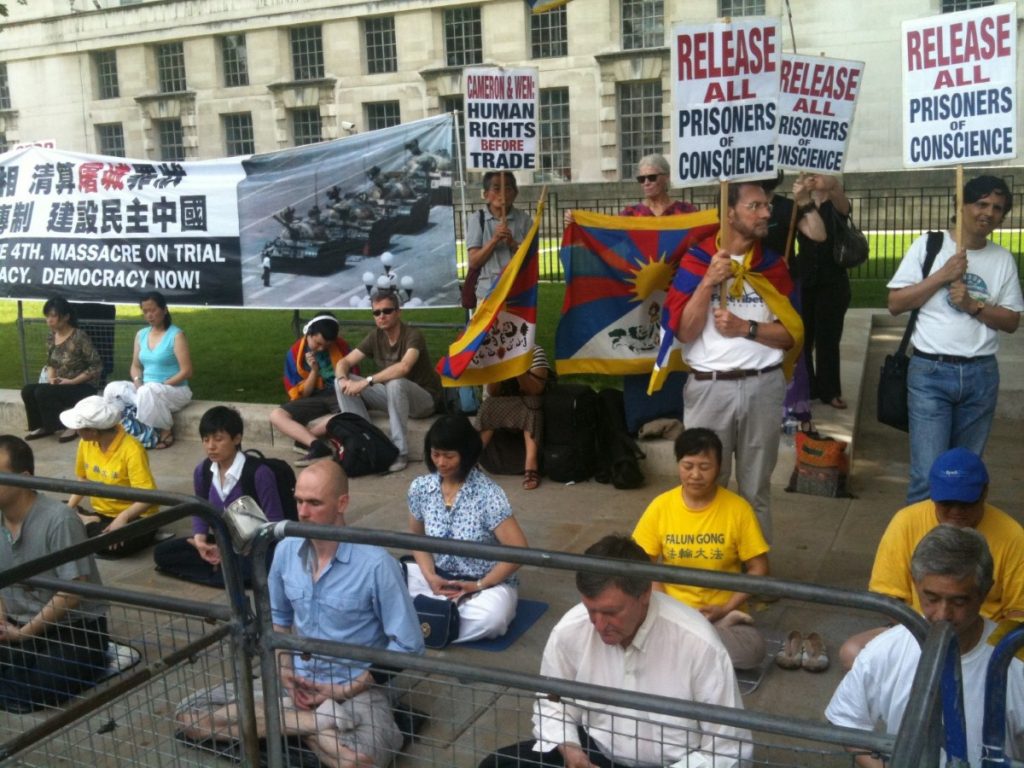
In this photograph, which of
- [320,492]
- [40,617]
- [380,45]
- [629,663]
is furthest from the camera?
[380,45]

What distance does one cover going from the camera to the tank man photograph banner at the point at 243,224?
9070 mm

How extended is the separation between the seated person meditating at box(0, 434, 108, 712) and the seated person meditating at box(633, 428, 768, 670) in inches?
92.9

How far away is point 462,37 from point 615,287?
31.8 metres

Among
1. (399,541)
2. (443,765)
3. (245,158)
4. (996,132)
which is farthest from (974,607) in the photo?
(245,158)

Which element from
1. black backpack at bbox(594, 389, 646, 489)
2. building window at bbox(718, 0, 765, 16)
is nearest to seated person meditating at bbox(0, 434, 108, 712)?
black backpack at bbox(594, 389, 646, 489)

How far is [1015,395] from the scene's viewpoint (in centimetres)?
891

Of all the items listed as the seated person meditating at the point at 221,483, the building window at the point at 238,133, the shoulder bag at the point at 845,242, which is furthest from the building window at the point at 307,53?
the seated person meditating at the point at 221,483

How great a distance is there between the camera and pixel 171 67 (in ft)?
140

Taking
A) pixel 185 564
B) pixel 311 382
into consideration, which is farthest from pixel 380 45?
pixel 185 564

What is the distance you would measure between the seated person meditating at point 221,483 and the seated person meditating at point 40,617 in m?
0.92

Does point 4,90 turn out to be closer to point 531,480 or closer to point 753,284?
point 531,480

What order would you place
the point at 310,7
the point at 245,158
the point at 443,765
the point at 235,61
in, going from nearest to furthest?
the point at 443,765, the point at 245,158, the point at 310,7, the point at 235,61

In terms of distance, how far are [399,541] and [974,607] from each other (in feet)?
5.51

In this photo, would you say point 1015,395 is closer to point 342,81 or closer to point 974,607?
point 974,607
